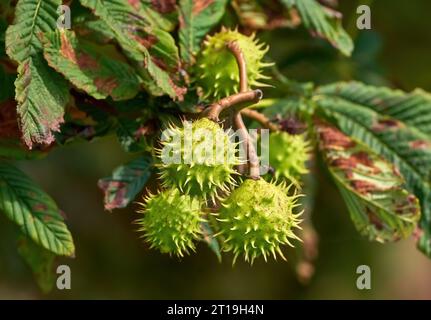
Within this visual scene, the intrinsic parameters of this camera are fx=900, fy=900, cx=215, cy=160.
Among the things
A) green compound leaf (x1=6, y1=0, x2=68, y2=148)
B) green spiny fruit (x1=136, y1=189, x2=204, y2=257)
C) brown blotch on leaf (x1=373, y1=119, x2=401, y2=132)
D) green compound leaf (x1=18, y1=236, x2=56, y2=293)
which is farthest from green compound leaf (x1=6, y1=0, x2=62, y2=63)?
brown blotch on leaf (x1=373, y1=119, x2=401, y2=132)

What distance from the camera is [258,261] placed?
13.0 feet

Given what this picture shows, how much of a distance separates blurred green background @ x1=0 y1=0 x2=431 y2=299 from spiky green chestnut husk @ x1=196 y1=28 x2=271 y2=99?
3.83ft

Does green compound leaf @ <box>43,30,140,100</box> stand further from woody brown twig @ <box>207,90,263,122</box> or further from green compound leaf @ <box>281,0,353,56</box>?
green compound leaf @ <box>281,0,353,56</box>

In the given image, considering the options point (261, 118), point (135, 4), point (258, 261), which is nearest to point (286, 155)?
point (261, 118)

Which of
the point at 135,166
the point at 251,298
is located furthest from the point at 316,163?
the point at 251,298

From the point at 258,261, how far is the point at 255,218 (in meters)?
2.31

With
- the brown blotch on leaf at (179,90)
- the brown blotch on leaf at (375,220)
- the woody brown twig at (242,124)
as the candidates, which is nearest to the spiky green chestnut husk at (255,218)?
the woody brown twig at (242,124)

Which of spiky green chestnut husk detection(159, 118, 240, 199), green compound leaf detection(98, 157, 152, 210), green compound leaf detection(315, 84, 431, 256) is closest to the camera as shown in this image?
spiky green chestnut husk detection(159, 118, 240, 199)

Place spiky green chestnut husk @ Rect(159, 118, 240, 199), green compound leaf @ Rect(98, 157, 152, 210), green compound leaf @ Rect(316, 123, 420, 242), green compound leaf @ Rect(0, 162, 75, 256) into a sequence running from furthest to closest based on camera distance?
green compound leaf @ Rect(316, 123, 420, 242) < green compound leaf @ Rect(98, 157, 152, 210) < green compound leaf @ Rect(0, 162, 75, 256) < spiky green chestnut husk @ Rect(159, 118, 240, 199)

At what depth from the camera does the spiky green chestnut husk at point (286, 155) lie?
2033 millimetres

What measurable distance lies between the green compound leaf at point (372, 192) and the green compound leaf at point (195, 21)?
44 cm

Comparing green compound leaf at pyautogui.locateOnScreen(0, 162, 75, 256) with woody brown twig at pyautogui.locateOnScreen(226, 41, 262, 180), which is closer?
woody brown twig at pyautogui.locateOnScreen(226, 41, 262, 180)

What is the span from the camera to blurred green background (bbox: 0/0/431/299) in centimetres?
325

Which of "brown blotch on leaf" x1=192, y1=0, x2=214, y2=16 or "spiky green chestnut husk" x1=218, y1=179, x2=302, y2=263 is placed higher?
"brown blotch on leaf" x1=192, y1=0, x2=214, y2=16
